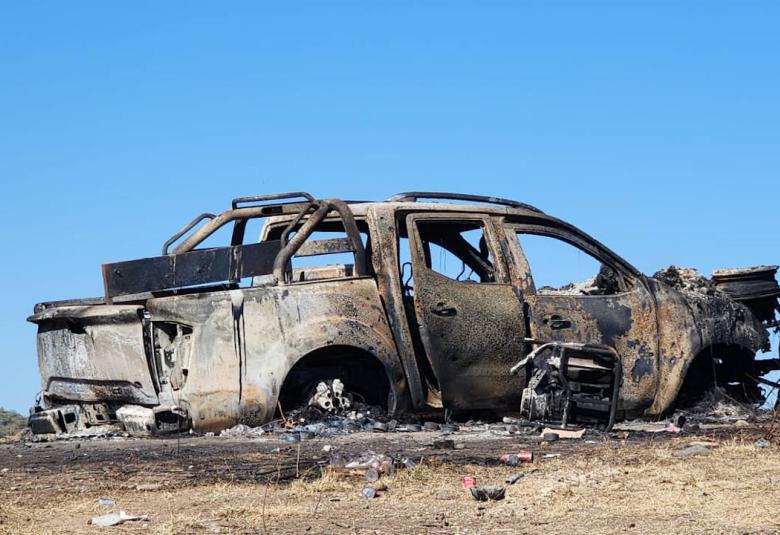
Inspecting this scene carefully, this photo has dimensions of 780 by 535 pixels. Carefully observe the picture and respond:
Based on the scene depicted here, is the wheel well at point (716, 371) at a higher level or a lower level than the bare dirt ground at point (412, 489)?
higher

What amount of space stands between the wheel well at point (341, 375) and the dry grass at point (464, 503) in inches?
102

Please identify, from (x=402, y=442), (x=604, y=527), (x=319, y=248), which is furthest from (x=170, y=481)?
(x=319, y=248)

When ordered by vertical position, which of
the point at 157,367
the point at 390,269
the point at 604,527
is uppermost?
the point at 390,269

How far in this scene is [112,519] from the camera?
6.30 metres

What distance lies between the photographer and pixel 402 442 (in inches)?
359

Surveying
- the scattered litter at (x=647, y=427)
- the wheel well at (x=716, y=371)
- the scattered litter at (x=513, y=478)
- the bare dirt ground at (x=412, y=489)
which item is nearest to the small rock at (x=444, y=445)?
the bare dirt ground at (x=412, y=489)

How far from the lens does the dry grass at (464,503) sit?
6.06m

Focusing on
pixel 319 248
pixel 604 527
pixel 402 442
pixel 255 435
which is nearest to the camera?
pixel 604 527

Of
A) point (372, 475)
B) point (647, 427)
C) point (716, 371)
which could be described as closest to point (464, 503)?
point (372, 475)

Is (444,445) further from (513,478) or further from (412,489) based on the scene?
(412,489)

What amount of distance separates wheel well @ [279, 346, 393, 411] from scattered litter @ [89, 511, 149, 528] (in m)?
3.68

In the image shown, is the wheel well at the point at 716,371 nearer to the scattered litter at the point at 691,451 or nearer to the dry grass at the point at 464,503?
A: the scattered litter at the point at 691,451

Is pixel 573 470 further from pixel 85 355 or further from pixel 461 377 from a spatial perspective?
pixel 85 355

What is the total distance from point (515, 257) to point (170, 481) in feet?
14.6
